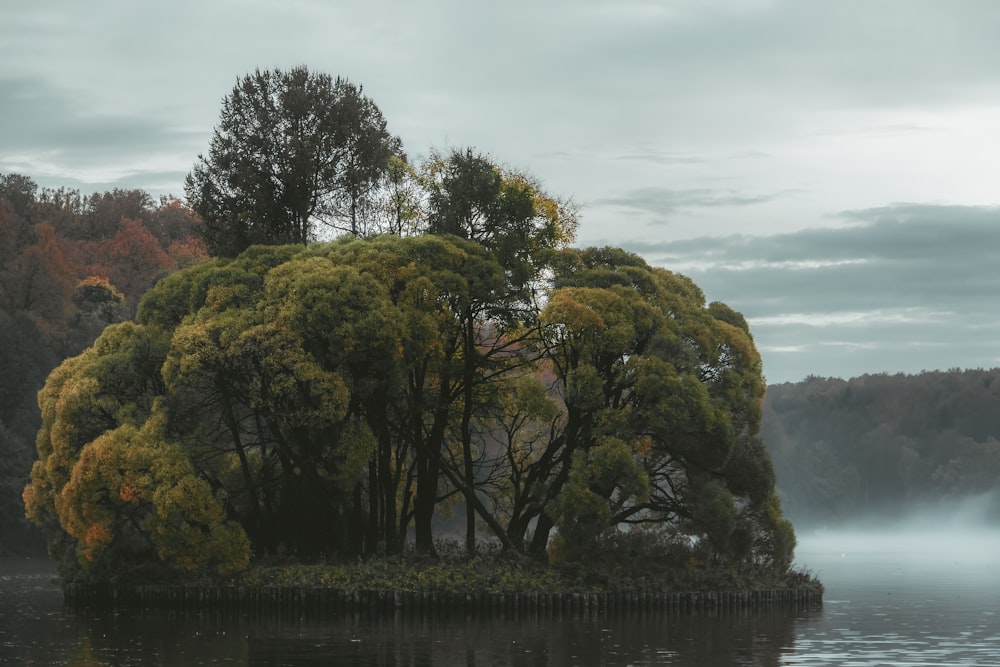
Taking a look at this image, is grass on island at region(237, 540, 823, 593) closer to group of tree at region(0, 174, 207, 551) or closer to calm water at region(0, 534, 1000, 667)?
calm water at region(0, 534, 1000, 667)

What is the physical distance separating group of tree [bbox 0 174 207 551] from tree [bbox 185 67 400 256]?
2239 mm

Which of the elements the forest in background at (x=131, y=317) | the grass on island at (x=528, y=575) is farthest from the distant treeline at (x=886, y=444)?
the grass on island at (x=528, y=575)

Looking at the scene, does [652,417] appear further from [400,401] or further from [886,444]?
[886,444]

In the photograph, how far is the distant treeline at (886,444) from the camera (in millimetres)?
135375

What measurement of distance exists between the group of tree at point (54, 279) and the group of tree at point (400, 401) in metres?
16.0

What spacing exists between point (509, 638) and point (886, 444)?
10925cm

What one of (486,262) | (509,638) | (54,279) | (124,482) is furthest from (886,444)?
(509,638)

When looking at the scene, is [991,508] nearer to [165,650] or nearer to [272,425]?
[272,425]

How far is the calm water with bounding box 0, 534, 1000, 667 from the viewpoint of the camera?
3000 cm

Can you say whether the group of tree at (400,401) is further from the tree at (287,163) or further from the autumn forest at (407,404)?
the tree at (287,163)

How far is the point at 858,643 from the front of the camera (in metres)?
34.4

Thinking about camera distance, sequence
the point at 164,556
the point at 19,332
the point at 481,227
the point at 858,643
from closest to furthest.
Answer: the point at 858,643
the point at 164,556
the point at 481,227
the point at 19,332

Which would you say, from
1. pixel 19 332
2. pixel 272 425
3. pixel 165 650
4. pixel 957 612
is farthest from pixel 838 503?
pixel 165 650

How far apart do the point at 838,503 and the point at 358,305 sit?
335 feet
